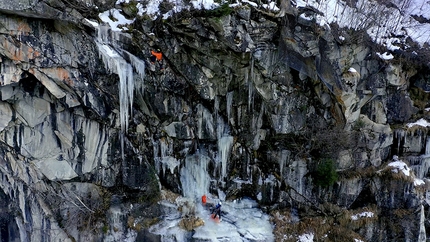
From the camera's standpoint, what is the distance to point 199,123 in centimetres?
1520

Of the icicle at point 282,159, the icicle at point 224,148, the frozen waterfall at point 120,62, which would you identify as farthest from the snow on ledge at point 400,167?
the frozen waterfall at point 120,62

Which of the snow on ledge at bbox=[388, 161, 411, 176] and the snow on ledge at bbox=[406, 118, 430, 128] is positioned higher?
the snow on ledge at bbox=[406, 118, 430, 128]

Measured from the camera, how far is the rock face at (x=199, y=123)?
12.6m

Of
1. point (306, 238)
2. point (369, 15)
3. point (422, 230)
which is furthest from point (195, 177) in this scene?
point (369, 15)

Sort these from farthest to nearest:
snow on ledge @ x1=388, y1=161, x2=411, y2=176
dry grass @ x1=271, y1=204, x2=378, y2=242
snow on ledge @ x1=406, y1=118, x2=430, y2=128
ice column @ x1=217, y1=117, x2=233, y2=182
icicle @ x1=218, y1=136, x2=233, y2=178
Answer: snow on ledge @ x1=406, y1=118, x2=430, y2=128 → icicle @ x1=218, y1=136, x2=233, y2=178 → ice column @ x1=217, y1=117, x2=233, y2=182 → snow on ledge @ x1=388, y1=161, x2=411, y2=176 → dry grass @ x1=271, y1=204, x2=378, y2=242

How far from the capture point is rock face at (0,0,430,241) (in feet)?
41.3

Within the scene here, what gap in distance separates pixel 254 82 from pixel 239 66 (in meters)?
0.93

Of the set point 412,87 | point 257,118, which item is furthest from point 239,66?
point 412,87

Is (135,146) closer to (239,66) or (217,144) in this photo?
(217,144)

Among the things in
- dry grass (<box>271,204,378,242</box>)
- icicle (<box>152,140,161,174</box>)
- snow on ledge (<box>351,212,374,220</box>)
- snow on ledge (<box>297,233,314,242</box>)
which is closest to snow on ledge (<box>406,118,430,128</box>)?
dry grass (<box>271,204,378,242</box>)

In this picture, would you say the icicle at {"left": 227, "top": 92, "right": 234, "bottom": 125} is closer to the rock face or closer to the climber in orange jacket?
the rock face

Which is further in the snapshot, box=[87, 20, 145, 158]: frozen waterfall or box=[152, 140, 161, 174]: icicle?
box=[152, 140, 161, 174]: icicle

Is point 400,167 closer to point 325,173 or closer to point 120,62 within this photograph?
point 325,173

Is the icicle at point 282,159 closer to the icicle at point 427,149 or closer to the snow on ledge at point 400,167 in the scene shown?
the snow on ledge at point 400,167
